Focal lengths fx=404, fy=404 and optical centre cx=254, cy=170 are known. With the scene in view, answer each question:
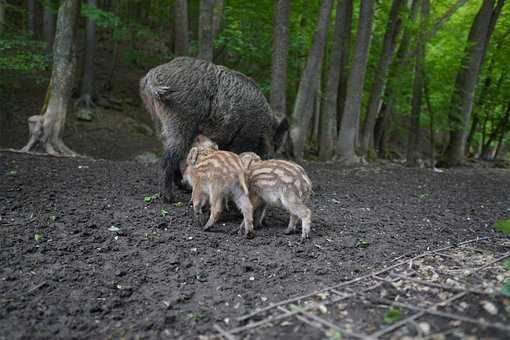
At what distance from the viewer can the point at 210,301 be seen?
236 cm

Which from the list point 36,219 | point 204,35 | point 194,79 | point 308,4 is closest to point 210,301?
point 36,219

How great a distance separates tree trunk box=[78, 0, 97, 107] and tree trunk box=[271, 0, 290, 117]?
5820 millimetres

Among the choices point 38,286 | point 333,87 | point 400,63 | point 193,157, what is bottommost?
point 38,286

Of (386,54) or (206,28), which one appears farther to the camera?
(386,54)

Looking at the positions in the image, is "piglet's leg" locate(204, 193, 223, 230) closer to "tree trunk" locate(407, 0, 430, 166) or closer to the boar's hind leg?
the boar's hind leg

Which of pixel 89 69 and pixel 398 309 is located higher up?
pixel 89 69

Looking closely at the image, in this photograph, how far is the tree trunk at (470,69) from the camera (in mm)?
9711

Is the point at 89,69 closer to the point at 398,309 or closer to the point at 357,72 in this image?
the point at 357,72

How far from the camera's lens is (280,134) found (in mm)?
5766

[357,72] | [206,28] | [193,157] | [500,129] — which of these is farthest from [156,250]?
[500,129]

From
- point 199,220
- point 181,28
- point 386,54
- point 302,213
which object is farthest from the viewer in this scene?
point 386,54

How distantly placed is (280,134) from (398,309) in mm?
3954

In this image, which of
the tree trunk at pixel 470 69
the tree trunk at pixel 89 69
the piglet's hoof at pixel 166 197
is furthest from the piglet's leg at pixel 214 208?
the tree trunk at pixel 89 69

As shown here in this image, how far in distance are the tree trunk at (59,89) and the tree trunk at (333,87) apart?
5605 mm
